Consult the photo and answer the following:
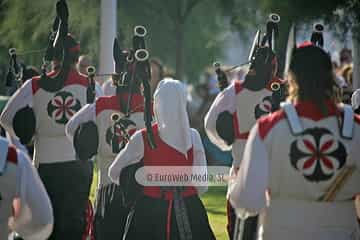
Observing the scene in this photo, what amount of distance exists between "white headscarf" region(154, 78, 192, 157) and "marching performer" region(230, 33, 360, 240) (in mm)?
1757

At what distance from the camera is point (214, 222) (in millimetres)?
13414

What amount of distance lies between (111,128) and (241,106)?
1.01 meters

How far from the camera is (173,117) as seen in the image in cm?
796

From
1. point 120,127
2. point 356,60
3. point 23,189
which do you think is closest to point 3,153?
point 23,189

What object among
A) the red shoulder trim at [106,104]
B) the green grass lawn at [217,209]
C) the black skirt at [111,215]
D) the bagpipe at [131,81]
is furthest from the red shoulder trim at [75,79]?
the green grass lawn at [217,209]

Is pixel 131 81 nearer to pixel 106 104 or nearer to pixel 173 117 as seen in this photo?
pixel 106 104

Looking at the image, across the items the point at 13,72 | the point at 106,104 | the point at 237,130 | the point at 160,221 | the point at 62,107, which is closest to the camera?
the point at 160,221

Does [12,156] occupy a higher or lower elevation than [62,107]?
lower

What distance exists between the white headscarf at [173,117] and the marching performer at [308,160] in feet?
5.77

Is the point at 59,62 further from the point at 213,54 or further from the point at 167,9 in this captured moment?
the point at 213,54

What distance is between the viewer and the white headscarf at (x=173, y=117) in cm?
793

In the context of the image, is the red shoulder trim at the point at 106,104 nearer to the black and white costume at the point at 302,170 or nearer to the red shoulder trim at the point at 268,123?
the black and white costume at the point at 302,170

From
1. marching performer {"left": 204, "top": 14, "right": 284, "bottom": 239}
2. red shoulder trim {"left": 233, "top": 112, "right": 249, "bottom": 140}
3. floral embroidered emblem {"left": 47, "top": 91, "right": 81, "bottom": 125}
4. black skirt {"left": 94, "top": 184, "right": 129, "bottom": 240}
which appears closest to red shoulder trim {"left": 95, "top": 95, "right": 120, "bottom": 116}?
floral embroidered emblem {"left": 47, "top": 91, "right": 81, "bottom": 125}

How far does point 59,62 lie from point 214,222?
3.87 m
